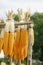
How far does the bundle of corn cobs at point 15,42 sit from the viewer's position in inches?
244

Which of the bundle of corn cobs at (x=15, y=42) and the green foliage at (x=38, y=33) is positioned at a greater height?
the bundle of corn cobs at (x=15, y=42)

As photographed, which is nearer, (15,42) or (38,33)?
(15,42)

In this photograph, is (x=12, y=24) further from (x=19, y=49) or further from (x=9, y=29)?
(x=19, y=49)

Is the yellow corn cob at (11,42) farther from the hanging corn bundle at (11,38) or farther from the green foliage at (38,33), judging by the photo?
the green foliage at (38,33)

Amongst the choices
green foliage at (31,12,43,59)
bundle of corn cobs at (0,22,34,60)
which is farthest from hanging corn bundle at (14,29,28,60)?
green foliage at (31,12,43,59)

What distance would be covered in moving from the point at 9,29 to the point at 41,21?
546 inches

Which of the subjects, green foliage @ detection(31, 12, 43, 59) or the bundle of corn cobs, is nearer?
the bundle of corn cobs

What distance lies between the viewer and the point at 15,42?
6.27m

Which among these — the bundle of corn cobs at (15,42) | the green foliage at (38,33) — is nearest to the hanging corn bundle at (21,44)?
the bundle of corn cobs at (15,42)

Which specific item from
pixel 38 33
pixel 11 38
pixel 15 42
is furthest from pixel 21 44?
pixel 38 33

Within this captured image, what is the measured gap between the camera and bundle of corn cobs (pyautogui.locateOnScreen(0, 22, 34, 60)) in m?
6.19

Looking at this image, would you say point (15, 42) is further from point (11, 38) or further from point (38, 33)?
point (38, 33)

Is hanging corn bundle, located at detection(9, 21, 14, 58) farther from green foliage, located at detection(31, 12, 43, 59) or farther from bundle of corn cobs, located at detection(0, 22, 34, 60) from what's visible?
green foliage, located at detection(31, 12, 43, 59)

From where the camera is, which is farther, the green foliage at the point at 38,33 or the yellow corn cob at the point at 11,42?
the green foliage at the point at 38,33
